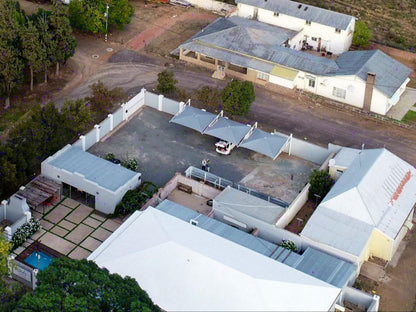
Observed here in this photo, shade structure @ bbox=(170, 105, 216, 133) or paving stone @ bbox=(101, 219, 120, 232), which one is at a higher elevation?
shade structure @ bbox=(170, 105, 216, 133)

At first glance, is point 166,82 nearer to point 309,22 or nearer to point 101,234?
point 101,234

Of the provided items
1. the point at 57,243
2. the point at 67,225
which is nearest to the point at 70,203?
the point at 67,225

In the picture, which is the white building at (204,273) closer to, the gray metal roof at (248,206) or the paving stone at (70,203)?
the gray metal roof at (248,206)

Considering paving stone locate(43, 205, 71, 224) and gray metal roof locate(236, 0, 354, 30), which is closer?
paving stone locate(43, 205, 71, 224)

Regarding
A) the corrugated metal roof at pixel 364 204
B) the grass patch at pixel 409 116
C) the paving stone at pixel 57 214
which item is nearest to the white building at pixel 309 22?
the grass patch at pixel 409 116

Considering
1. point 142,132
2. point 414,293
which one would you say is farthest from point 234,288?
point 142,132

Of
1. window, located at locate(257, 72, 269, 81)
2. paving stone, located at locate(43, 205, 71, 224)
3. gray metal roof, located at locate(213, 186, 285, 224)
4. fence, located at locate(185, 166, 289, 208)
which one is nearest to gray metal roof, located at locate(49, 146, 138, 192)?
paving stone, located at locate(43, 205, 71, 224)

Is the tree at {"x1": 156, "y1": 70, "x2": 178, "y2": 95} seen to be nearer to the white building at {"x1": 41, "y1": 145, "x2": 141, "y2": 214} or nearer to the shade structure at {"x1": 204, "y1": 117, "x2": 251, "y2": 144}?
the shade structure at {"x1": 204, "y1": 117, "x2": 251, "y2": 144}

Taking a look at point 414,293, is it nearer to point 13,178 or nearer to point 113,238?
point 113,238
